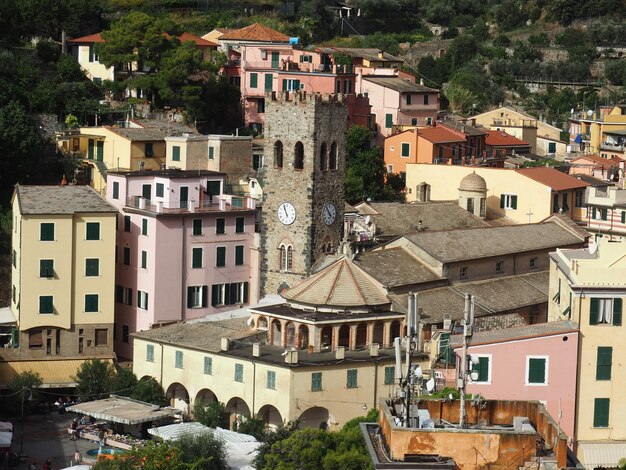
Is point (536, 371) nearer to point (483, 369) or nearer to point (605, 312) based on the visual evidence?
point (483, 369)

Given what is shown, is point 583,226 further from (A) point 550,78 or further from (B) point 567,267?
(A) point 550,78

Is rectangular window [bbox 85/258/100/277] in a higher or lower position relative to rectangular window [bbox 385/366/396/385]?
higher

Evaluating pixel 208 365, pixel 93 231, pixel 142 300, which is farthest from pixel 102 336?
pixel 208 365

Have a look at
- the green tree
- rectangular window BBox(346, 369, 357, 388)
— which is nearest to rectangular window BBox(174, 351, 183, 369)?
the green tree

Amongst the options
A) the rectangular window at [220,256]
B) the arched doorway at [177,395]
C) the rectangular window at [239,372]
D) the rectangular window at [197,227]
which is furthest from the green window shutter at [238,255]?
the rectangular window at [239,372]

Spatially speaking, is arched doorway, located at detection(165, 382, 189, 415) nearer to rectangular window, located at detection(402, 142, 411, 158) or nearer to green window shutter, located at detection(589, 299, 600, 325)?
green window shutter, located at detection(589, 299, 600, 325)

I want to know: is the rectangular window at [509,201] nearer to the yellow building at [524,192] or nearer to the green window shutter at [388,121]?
the yellow building at [524,192]
